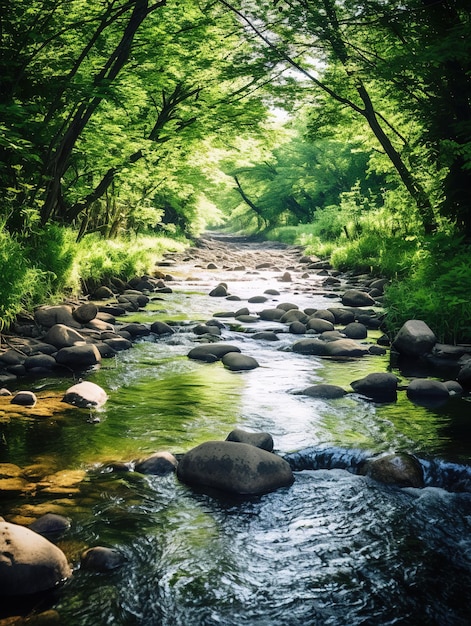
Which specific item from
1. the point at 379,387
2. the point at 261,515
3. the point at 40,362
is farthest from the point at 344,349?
the point at 261,515

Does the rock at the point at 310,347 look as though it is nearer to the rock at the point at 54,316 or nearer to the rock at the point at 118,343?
the rock at the point at 118,343

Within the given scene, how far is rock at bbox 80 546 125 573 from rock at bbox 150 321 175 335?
5.81 m

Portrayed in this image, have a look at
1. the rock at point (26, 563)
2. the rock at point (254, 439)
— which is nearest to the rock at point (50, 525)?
the rock at point (26, 563)

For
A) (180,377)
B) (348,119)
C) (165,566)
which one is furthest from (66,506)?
(348,119)

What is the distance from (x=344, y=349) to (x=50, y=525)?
5050 mm

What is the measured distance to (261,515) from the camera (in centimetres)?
341

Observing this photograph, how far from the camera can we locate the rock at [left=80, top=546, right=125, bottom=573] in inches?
110

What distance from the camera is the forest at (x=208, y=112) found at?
7688 mm

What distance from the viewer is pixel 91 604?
2531 millimetres

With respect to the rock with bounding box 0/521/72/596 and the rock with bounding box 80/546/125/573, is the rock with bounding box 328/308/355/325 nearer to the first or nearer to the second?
the rock with bounding box 80/546/125/573

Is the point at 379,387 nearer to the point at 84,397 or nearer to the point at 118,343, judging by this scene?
the point at 84,397

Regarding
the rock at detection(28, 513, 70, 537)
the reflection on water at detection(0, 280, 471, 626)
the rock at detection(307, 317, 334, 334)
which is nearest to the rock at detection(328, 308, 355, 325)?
the rock at detection(307, 317, 334, 334)

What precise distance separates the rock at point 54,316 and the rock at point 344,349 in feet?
10.9

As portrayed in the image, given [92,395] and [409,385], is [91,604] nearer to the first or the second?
[92,395]
